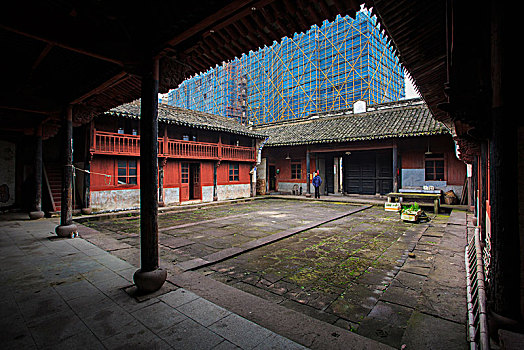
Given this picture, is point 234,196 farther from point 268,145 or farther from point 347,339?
point 347,339

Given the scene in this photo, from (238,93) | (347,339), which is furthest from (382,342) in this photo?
(238,93)

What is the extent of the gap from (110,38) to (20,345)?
11.8ft

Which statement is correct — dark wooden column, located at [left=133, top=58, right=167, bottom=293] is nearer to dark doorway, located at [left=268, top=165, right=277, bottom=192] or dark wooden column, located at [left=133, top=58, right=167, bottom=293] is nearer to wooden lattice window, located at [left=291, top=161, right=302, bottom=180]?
wooden lattice window, located at [left=291, top=161, right=302, bottom=180]

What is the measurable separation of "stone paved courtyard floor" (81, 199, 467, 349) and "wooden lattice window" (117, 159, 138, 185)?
370cm

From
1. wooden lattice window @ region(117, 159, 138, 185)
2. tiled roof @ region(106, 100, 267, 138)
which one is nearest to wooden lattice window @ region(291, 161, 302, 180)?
tiled roof @ region(106, 100, 267, 138)

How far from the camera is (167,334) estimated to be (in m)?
2.48

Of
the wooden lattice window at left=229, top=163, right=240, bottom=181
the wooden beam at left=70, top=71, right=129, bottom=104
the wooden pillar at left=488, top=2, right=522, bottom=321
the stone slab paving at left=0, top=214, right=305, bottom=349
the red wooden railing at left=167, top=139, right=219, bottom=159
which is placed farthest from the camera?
the wooden lattice window at left=229, top=163, right=240, bottom=181

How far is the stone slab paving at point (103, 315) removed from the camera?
7.76ft

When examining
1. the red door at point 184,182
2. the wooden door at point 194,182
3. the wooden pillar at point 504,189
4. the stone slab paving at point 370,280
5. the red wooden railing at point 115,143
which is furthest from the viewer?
the wooden door at point 194,182

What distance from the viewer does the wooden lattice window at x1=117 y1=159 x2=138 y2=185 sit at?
1192cm

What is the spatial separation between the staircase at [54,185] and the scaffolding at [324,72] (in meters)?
17.1

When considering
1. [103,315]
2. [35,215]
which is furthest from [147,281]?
[35,215]

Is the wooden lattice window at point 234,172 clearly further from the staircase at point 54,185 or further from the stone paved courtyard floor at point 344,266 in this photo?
the staircase at point 54,185

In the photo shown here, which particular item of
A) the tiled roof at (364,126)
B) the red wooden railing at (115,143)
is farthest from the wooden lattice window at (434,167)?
the red wooden railing at (115,143)
